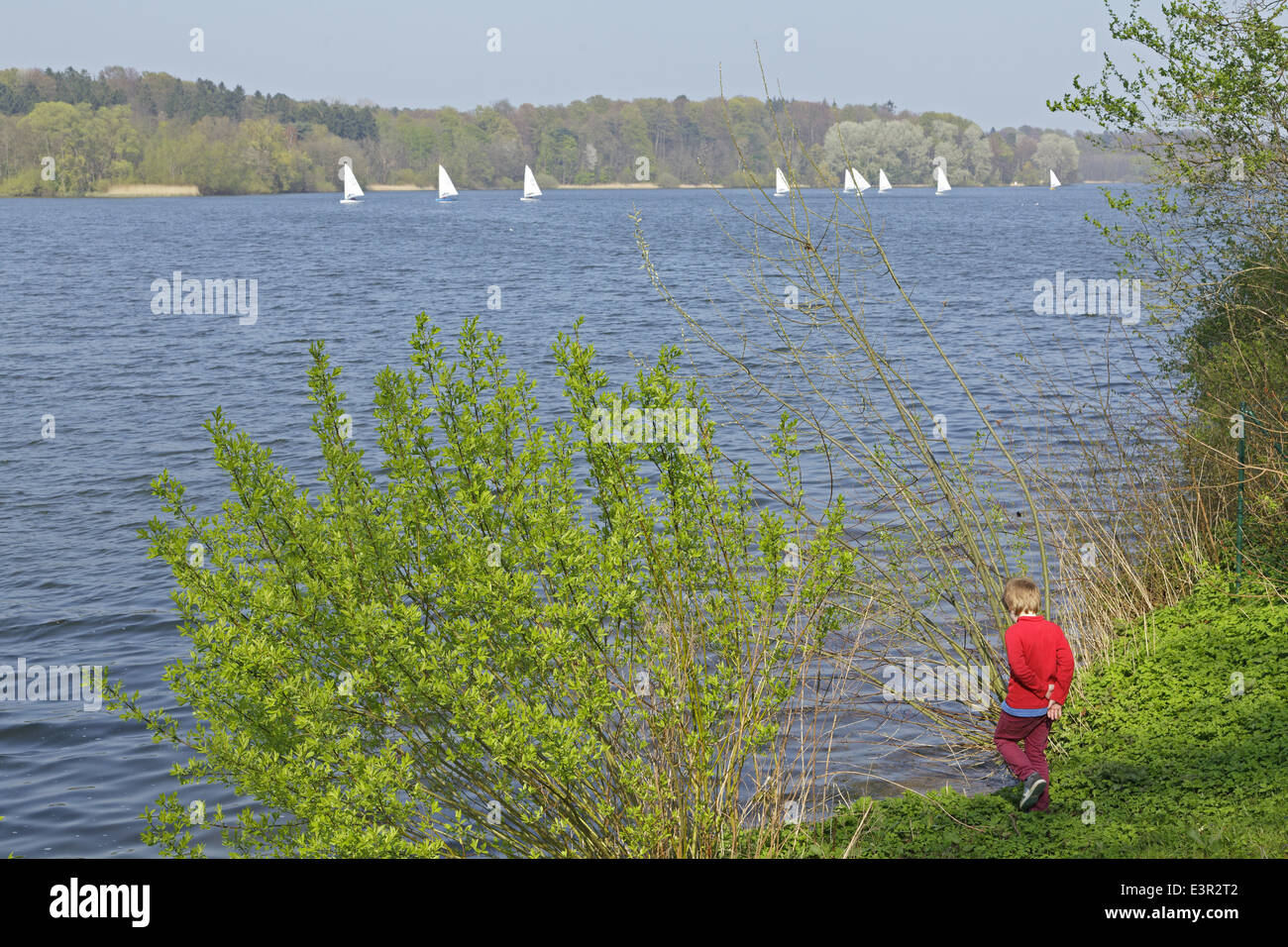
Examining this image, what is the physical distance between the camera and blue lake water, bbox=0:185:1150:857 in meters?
10.3

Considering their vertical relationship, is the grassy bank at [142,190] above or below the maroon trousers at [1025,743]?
above

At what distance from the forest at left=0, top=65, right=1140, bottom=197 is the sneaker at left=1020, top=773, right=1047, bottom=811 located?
344 ft

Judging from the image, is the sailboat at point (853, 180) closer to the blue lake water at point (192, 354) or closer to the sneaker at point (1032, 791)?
the blue lake water at point (192, 354)

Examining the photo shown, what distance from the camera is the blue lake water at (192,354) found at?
1034cm

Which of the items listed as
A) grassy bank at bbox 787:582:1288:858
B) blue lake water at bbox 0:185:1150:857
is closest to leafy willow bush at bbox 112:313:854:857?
grassy bank at bbox 787:582:1288:858

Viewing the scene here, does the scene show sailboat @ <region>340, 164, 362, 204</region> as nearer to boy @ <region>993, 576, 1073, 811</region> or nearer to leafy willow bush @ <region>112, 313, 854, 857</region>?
boy @ <region>993, 576, 1073, 811</region>

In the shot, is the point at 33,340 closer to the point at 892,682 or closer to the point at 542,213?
the point at 892,682

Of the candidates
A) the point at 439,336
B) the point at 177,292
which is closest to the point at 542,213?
the point at 177,292

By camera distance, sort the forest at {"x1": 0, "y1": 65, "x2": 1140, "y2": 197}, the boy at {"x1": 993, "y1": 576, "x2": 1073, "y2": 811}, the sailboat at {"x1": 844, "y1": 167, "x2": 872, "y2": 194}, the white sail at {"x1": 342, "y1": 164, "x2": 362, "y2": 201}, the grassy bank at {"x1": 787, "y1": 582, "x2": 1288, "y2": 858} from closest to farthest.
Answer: the grassy bank at {"x1": 787, "y1": 582, "x2": 1288, "y2": 858} → the boy at {"x1": 993, "y1": 576, "x2": 1073, "y2": 811} → the sailboat at {"x1": 844, "y1": 167, "x2": 872, "y2": 194} → the white sail at {"x1": 342, "y1": 164, "x2": 362, "y2": 201} → the forest at {"x1": 0, "y1": 65, "x2": 1140, "y2": 197}

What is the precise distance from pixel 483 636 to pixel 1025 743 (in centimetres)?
374

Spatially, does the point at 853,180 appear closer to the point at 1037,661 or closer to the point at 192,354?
the point at 1037,661

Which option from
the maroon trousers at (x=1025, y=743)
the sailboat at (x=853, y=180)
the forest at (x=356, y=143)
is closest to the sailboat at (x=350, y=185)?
the forest at (x=356, y=143)

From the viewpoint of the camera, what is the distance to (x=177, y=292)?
44562 mm
